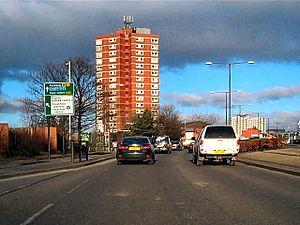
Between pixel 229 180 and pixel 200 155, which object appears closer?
pixel 229 180

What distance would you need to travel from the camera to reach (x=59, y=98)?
2855cm

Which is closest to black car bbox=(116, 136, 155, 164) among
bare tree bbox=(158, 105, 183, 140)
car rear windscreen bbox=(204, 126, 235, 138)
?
car rear windscreen bbox=(204, 126, 235, 138)

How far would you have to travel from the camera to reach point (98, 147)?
6194 cm

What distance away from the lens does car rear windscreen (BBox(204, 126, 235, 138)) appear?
2353cm

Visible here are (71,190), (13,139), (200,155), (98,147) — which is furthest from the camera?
(98,147)

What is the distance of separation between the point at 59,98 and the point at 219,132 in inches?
421

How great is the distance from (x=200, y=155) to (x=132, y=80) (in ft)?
330

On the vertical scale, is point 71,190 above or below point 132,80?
below

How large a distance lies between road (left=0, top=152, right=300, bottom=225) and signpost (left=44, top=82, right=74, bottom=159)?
1292 centimetres

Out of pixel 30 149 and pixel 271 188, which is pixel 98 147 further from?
pixel 271 188

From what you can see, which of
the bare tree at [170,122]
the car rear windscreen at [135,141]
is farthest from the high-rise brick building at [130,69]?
the car rear windscreen at [135,141]

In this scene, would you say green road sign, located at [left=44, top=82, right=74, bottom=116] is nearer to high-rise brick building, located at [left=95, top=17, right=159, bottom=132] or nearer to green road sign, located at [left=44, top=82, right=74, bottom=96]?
green road sign, located at [left=44, top=82, right=74, bottom=96]

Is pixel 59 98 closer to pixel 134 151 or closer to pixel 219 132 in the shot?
pixel 134 151

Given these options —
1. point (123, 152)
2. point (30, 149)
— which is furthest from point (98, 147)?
point (123, 152)
